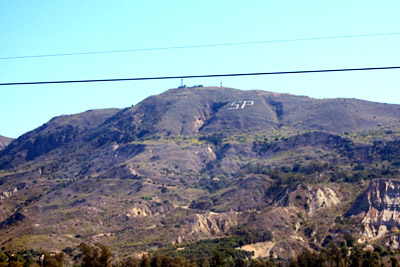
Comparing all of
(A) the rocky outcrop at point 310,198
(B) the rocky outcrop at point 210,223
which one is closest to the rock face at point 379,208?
(A) the rocky outcrop at point 310,198

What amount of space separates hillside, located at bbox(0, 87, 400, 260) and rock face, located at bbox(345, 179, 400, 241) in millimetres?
1957

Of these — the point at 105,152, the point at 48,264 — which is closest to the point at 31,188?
the point at 105,152

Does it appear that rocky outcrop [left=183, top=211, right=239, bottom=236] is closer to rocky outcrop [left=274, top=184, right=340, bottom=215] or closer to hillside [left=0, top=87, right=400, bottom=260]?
hillside [left=0, top=87, right=400, bottom=260]

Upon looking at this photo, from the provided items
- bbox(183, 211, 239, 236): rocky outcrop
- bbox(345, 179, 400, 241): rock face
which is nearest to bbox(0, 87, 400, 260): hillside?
bbox(183, 211, 239, 236): rocky outcrop

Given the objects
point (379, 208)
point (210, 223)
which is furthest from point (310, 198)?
point (210, 223)

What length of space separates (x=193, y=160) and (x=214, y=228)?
230 feet

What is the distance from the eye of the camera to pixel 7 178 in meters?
184

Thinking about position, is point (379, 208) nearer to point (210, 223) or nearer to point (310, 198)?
point (310, 198)

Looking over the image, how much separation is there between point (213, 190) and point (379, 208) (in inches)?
2323

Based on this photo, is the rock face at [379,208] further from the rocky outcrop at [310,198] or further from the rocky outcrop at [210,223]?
the rocky outcrop at [210,223]

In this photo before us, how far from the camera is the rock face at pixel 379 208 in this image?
9598 centimetres

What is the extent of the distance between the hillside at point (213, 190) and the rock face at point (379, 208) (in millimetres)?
1957

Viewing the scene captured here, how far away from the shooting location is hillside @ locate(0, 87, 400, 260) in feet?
339

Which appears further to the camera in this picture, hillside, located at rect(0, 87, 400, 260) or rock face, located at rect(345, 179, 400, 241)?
hillside, located at rect(0, 87, 400, 260)
